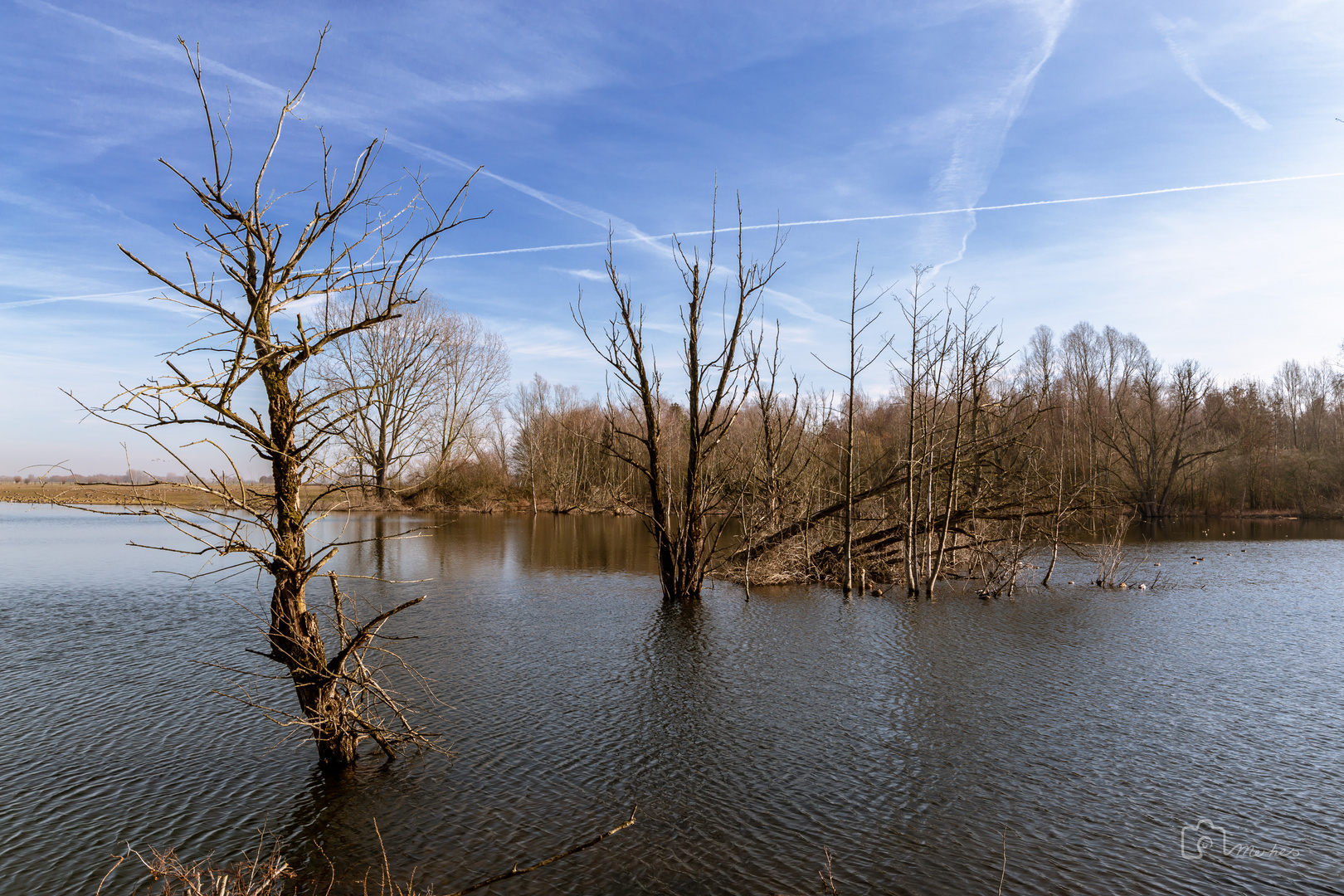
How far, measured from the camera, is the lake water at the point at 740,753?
534 centimetres

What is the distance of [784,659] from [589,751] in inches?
175

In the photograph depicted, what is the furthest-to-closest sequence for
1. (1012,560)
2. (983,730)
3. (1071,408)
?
(1071,408) → (1012,560) → (983,730)

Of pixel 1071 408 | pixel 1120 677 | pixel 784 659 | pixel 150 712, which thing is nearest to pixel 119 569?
pixel 150 712

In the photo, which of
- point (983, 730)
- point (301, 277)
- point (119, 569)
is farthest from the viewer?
point (119, 569)

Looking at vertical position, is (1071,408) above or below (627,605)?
above

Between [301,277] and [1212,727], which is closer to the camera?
[301,277]

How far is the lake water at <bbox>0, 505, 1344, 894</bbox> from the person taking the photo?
210 inches

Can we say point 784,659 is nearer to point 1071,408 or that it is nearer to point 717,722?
point 717,722

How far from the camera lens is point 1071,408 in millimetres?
49812

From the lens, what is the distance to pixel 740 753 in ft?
24.2

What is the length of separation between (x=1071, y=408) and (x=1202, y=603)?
37640mm

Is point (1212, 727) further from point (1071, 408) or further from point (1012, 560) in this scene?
point (1071, 408)

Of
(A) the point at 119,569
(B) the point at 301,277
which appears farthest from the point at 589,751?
(A) the point at 119,569

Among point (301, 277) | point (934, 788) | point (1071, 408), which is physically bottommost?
point (934, 788)
